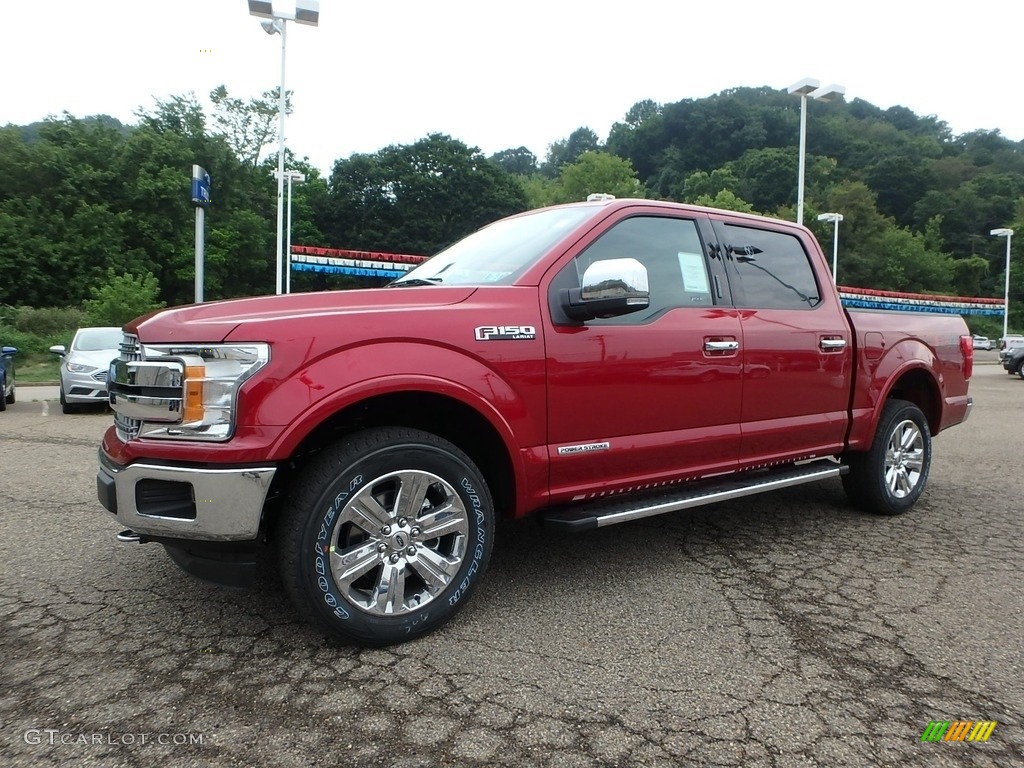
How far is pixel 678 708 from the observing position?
95.6 inches

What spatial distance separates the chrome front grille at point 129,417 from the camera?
2.75 meters

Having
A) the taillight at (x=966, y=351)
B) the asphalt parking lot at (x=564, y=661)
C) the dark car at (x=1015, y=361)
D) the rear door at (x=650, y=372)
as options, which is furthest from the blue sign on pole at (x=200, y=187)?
the dark car at (x=1015, y=361)

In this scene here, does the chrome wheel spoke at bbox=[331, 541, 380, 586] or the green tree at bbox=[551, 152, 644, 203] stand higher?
the green tree at bbox=[551, 152, 644, 203]

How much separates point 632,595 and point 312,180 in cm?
6033

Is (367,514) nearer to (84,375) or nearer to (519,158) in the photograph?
(84,375)

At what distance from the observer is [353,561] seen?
2.76m

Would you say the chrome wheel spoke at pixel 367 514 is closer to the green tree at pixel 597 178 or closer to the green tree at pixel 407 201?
the green tree at pixel 407 201

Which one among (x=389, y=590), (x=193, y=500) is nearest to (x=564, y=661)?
(x=389, y=590)

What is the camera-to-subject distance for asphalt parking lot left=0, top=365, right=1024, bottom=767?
2217mm

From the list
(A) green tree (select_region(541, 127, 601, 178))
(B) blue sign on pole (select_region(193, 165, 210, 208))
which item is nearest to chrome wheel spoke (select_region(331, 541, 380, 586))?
(B) blue sign on pole (select_region(193, 165, 210, 208))

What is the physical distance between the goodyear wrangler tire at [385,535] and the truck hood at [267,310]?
516 millimetres

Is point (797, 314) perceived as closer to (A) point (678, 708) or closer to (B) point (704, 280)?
(B) point (704, 280)

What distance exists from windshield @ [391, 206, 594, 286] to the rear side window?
106 cm

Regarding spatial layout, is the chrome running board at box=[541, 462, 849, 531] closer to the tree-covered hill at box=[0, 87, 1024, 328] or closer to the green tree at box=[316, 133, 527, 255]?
the tree-covered hill at box=[0, 87, 1024, 328]
